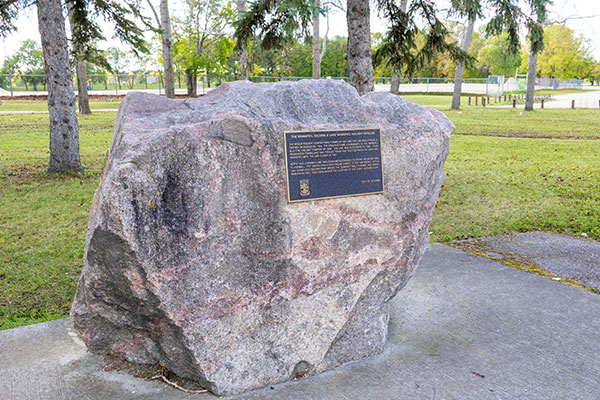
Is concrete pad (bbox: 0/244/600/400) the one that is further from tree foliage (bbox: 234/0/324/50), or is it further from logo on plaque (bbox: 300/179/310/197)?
tree foliage (bbox: 234/0/324/50)

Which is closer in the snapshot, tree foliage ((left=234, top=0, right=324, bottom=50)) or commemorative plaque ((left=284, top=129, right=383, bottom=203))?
commemorative plaque ((left=284, top=129, right=383, bottom=203))

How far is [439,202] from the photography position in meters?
8.78

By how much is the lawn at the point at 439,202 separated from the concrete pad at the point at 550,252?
0.38m

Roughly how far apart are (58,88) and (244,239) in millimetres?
7797

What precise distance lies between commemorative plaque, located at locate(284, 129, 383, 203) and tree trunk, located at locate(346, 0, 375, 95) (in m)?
4.63

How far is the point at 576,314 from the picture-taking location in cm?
441

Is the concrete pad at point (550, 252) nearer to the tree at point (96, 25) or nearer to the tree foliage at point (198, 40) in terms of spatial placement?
the tree at point (96, 25)

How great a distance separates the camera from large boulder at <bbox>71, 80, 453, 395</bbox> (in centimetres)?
304

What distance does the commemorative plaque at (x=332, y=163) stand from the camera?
3.48 metres

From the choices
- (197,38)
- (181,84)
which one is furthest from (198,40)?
(181,84)

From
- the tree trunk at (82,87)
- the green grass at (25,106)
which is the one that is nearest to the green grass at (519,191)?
the tree trunk at (82,87)

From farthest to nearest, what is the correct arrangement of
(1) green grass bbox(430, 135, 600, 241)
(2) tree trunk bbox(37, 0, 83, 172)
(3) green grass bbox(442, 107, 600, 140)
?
(3) green grass bbox(442, 107, 600, 140) < (2) tree trunk bbox(37, 0, 83, 172) < (1) green grass bbox(430, 135, 600, 241)

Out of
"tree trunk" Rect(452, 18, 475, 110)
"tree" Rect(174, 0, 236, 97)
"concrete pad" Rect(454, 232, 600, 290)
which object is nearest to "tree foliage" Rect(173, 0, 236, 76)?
"tree" Rect(174, 0, 236, 97)

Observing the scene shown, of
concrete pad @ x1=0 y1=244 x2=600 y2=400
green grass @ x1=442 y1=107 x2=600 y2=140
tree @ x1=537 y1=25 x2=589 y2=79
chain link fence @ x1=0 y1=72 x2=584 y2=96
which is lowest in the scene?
concrete pad @ x1=0 y1=244 x2=600 y2=400
